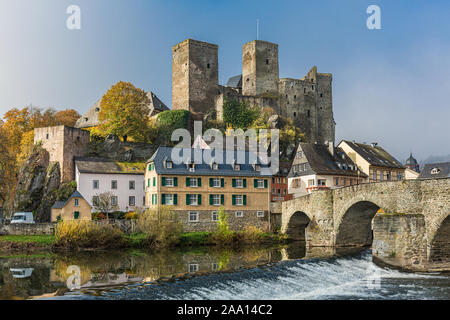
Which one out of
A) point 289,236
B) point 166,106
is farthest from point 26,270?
point 166,106

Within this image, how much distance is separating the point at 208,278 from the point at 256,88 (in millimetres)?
52958

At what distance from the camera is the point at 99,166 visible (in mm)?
47156

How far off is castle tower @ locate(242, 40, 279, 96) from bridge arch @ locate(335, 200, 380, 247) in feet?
127

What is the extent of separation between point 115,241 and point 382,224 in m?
20.1

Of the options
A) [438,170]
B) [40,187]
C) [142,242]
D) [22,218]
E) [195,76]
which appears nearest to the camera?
[142,242]

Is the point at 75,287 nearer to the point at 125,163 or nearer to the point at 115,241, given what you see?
the point at 115,241

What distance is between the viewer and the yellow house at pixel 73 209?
40656 millimetres

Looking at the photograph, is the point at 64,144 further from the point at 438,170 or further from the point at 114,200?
the point at 438,170

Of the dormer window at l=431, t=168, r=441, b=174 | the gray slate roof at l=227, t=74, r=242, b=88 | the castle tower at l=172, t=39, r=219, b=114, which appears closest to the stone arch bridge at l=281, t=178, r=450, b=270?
the dormer window at l=431, t=168, r=441, b=174

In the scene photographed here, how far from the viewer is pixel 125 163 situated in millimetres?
49500

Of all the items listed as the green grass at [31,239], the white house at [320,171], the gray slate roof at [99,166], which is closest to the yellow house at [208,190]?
the gray slate roof at [99,166]

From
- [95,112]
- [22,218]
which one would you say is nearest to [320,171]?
[22,218]

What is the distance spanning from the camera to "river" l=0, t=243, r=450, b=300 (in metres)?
18.8

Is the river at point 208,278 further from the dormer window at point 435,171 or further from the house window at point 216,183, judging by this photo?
the dormer window at point 435,171
